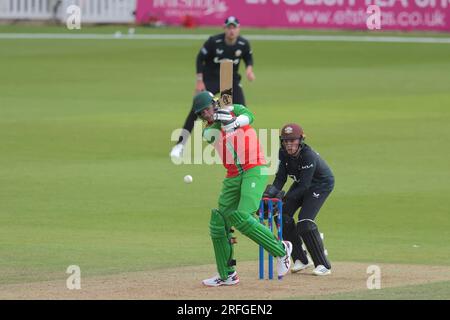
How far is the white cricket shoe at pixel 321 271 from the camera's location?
1189 cm

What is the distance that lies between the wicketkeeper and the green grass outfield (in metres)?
1.39

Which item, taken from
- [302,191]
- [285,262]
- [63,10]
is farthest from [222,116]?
[63,10]

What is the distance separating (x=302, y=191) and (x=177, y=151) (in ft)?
26.5

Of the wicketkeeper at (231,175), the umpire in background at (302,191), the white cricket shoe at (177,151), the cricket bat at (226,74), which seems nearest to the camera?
the wicketkeeper at (231,175)

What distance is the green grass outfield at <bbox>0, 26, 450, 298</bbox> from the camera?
46.0 ft

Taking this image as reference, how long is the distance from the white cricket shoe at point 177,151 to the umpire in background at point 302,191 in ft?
25.5

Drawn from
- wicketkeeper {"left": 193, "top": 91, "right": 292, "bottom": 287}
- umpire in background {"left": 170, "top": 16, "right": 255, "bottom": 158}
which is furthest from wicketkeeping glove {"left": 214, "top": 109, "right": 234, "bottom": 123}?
umpire in background {"left": 170, "top": 16, "right": 255, "bottom": 158}

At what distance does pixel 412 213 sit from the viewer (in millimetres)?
16047

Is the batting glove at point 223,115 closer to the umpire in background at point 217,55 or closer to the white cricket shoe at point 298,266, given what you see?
the white cricket shoe at point 298,266

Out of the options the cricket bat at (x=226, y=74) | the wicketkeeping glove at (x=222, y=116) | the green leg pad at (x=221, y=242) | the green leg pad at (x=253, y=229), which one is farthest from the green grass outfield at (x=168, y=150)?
the wicketkeeping glove at (x=222, y=116)

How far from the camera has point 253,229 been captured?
11062 millimetres
